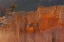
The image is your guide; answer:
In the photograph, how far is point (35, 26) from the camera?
4648mm

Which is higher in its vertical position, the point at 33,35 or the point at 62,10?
the point at 62,10

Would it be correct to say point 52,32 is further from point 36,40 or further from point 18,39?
point 18,39

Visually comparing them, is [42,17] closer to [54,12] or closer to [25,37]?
[54,12]

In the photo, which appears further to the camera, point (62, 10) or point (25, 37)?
point (25, 37)

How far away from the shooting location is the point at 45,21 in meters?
4.55

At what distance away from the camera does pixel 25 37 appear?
4809mm

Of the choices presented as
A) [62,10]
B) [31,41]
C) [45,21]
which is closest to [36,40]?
[31,41]

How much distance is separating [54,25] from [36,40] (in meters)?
0.51

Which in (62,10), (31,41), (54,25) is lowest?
(31,41)

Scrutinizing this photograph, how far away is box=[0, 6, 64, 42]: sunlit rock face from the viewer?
171 inches

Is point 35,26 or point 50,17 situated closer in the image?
point 50,17

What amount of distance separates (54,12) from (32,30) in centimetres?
64

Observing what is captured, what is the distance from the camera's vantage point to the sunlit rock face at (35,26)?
434 cm

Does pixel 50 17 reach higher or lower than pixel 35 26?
higher
